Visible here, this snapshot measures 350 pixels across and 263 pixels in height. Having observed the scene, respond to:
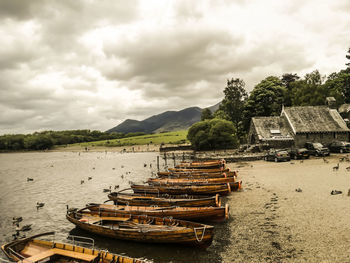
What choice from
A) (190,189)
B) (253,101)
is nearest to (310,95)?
(253,101)

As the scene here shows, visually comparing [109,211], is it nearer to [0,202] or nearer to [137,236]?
[137,236]

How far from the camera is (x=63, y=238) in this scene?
16719 millimetres

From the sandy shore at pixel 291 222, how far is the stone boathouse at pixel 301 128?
2403 cm

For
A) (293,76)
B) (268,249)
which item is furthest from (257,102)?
(268,249)

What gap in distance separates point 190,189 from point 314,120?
39.4 m

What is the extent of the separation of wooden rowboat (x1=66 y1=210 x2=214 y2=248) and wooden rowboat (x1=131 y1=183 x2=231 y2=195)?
24.8 feet

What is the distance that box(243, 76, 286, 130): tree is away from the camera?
6875 centimetres

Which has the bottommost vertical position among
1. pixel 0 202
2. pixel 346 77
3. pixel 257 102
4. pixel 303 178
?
pixel 0 202

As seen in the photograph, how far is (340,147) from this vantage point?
140ft

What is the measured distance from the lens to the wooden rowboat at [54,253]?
10626 millimetres

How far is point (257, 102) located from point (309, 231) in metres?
61.5

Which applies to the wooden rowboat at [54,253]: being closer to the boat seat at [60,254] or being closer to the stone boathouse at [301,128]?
the boat seat at [60,254]

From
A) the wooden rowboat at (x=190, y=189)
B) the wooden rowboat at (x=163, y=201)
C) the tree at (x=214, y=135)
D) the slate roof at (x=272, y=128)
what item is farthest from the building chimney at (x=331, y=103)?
the wooden rowboat at (x=163, y=201)

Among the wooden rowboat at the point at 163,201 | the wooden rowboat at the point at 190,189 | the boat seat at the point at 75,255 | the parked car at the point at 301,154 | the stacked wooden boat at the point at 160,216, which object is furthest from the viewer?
the parked car at the point at 301,154
